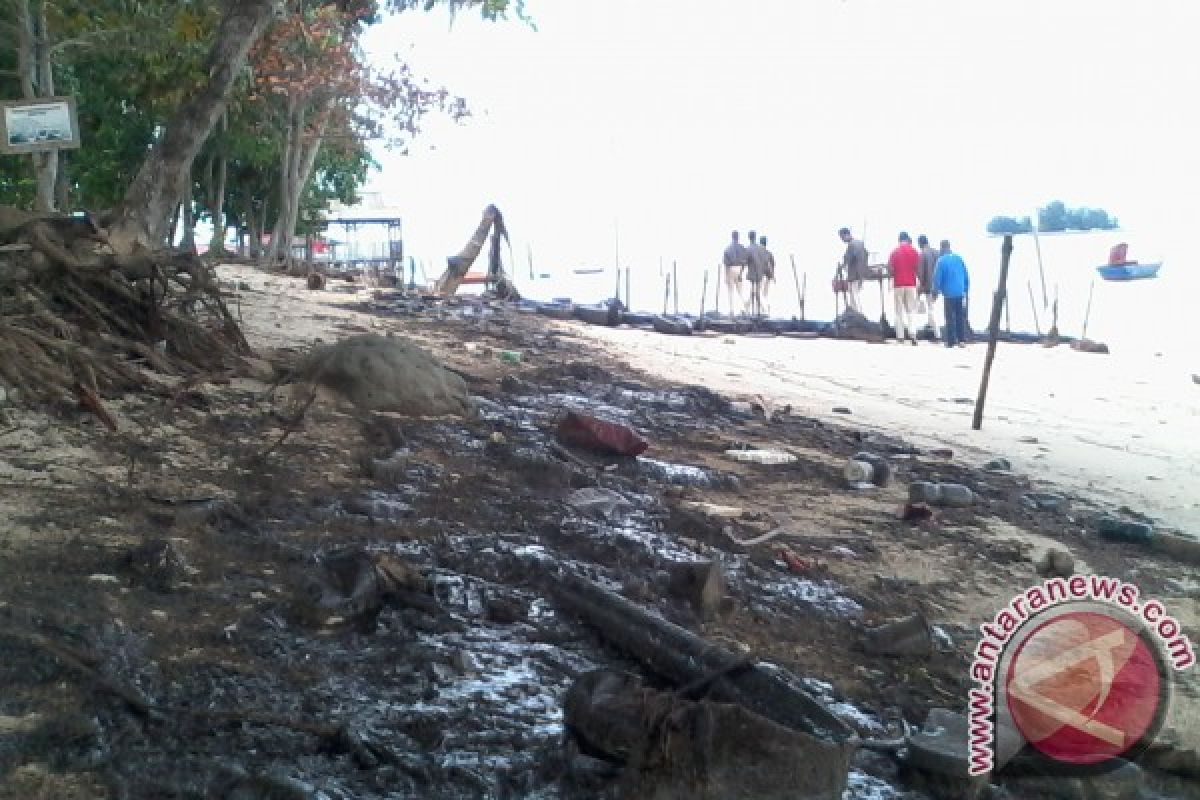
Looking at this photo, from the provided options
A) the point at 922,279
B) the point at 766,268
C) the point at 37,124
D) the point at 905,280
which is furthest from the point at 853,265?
the point at 37,124

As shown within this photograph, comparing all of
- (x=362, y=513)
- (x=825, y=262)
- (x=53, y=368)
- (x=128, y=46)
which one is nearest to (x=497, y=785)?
(x=362, y=513)

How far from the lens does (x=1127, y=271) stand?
3522 cm

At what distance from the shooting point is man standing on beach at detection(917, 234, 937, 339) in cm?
1967

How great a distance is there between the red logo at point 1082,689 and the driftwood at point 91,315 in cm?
360

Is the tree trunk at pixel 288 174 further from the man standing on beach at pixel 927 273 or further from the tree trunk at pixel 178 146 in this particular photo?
the tree trunk at pixel 178 146

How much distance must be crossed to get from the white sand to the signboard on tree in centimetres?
544

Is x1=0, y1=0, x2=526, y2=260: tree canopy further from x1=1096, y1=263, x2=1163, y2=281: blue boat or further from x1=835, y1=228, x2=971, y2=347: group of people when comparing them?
x1=1096, y1=263, x2=1163, y2=281: blue boat

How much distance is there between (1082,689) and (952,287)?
1615 cm

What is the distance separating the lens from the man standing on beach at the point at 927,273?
19672 millimetres

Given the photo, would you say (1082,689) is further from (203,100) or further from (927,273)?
→ (927,273)

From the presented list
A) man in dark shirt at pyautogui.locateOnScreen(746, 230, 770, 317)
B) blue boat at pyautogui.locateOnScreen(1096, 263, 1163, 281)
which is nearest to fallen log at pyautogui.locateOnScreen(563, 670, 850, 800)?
man in dark shirt at pyautogui.locateOnScreen(746, 230, 770, 317)

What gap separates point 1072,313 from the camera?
101 ft

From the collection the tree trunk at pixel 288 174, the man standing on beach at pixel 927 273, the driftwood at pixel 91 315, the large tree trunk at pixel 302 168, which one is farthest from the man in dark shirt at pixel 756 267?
the driftwood at pixel 91 315

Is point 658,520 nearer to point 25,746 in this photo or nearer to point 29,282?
point 25,746
